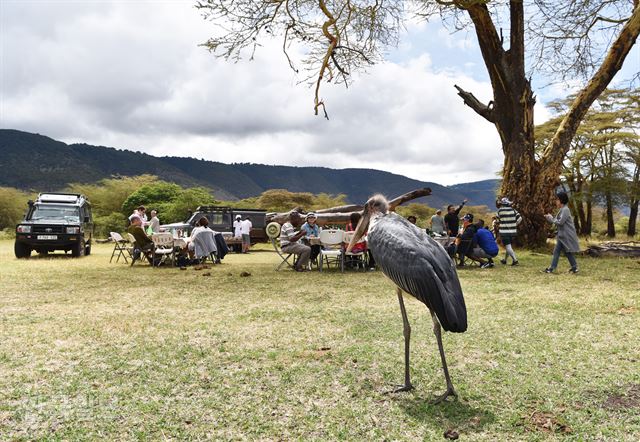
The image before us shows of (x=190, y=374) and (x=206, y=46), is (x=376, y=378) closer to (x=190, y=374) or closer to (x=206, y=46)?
(x=190, y=374)

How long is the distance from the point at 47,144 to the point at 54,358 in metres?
118

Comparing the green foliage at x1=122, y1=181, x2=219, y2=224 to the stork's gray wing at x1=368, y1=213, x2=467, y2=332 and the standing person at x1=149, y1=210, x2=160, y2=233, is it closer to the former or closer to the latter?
the standing person at x1=149, y1=210, x2=160, y2=233

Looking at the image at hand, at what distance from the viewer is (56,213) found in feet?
54.1

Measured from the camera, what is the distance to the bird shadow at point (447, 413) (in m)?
3.07

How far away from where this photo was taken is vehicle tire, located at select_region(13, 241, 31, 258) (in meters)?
15.3

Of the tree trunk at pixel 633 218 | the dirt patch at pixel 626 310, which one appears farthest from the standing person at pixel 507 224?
the tree trunk at pixel 633 218

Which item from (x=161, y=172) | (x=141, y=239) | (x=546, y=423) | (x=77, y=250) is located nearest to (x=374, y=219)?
(x=546, y=423)

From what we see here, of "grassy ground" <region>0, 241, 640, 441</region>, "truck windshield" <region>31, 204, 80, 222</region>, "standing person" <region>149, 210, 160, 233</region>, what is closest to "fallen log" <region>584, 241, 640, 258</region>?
"grassy ground" <region>0, 241, 640, 441</region>

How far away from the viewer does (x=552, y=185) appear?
16219 mm

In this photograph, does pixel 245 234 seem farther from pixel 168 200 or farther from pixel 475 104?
pixel 168 200

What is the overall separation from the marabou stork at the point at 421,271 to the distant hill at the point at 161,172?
67.5 feet

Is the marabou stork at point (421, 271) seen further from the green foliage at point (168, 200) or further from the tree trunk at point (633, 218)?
the tree trunk at point (633, 218)

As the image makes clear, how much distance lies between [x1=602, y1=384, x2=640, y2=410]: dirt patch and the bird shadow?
2.86 ft

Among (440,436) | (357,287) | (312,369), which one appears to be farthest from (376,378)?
(357,287)
